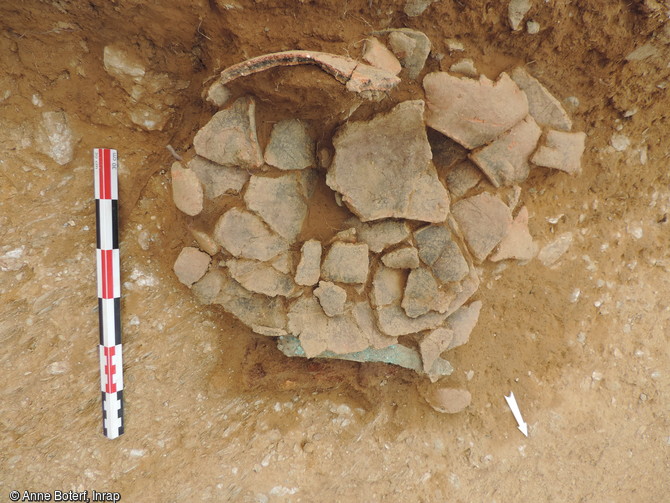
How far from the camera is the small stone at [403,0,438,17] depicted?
4.67 feet

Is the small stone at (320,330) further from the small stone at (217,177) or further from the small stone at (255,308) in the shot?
the small stone at (217,177)

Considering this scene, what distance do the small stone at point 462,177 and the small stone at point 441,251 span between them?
17cm

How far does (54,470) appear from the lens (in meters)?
1.86

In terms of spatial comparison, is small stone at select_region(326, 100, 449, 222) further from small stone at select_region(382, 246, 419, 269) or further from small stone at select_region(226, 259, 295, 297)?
small stone at select_region(226, 259, 295, 297)

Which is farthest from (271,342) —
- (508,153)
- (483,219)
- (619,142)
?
(619,142)

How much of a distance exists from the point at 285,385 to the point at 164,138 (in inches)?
48.3

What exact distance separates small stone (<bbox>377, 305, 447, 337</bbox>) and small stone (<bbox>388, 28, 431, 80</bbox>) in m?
0.91

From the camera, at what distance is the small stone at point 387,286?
172 centimetres

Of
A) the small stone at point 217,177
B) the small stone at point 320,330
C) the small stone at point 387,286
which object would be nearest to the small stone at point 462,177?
the small stone at point 387,286

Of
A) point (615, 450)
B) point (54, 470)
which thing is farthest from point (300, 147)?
point (615, 450)

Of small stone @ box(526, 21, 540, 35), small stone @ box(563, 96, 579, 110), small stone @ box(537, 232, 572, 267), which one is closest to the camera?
small stone @ box(526, 21, 540, 35)

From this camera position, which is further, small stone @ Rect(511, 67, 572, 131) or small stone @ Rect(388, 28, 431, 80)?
small stone @ Rect(511, 67, 572, 131)

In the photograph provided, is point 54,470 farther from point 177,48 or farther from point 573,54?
point 573,54

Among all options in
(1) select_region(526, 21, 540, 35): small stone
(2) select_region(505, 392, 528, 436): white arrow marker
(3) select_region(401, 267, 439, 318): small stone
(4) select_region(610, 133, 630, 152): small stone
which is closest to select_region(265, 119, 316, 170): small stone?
(3) select_region(401, 267, 439, 318): small stone
